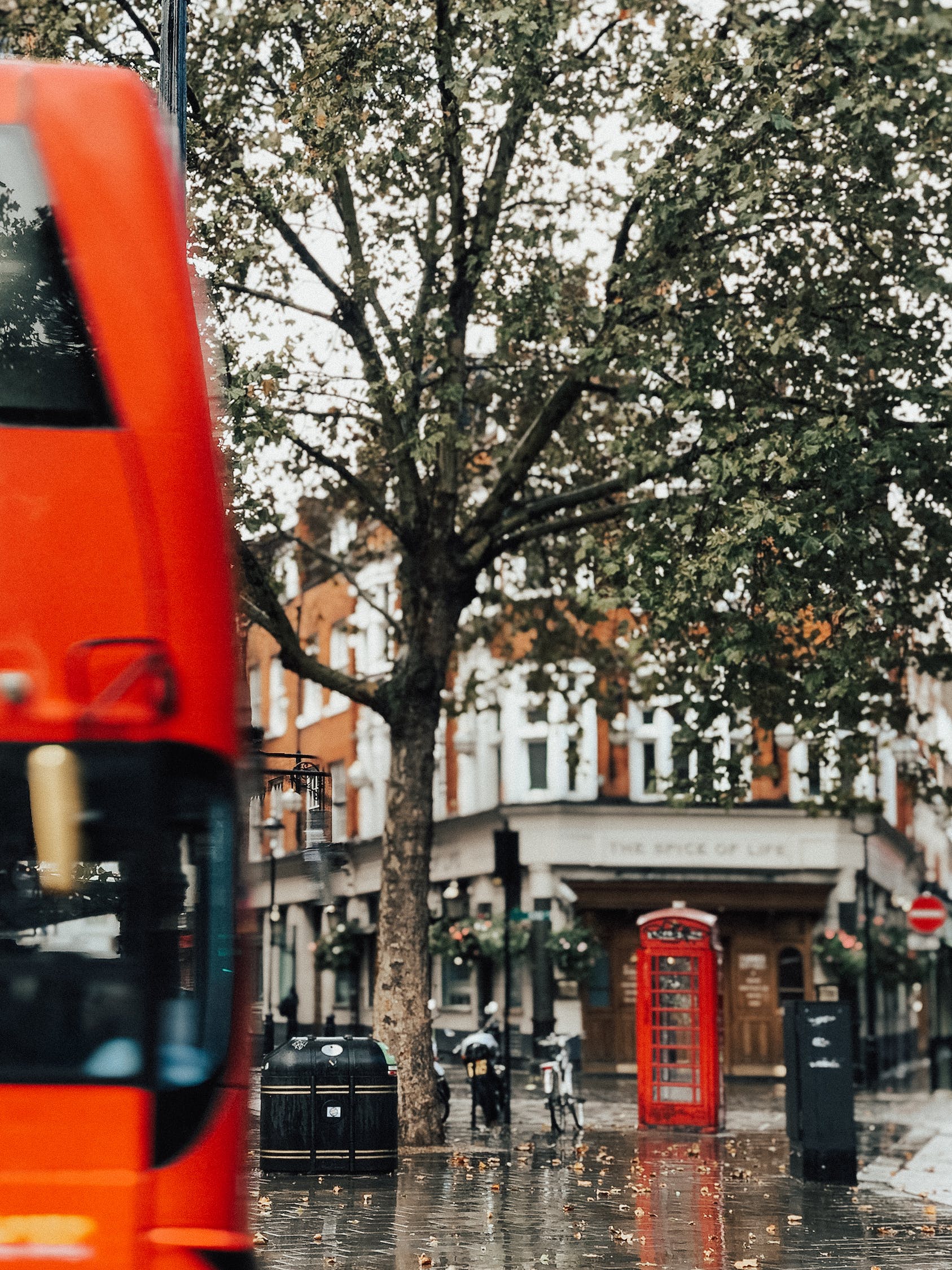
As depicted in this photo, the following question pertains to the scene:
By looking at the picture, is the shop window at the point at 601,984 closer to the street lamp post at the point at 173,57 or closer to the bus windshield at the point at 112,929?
the street lamp post at the point at 173,57

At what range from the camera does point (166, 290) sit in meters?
5.93

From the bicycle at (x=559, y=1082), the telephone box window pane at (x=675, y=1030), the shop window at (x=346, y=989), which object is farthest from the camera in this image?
the shop window at (x=346, y=989)

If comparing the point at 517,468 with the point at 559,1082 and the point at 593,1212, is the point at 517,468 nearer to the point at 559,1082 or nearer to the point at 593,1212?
the point at 559,1082

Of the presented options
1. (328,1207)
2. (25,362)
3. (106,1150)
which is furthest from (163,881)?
(328,1207)

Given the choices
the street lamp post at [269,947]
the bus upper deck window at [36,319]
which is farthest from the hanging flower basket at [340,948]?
the bus upper deck window at [36,319]

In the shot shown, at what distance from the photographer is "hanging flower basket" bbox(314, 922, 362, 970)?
43.0 meters

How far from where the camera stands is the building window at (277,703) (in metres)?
52.5

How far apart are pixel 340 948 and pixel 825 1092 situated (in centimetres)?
2794

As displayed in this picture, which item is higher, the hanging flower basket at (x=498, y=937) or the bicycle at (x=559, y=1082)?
the hanging flower basket at (x=498, y=937)

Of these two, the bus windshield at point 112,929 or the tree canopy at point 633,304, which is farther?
the tree canopy at point 633,304

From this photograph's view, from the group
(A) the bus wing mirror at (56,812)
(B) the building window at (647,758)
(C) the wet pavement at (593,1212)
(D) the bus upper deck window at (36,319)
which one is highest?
(B) the building window at (647,758)

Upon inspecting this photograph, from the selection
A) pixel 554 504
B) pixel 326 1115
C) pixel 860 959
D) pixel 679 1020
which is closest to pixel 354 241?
pixel 554 504

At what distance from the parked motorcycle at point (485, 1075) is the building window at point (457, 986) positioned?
663 inches

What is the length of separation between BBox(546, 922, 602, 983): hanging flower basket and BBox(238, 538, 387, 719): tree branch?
16.0 m
